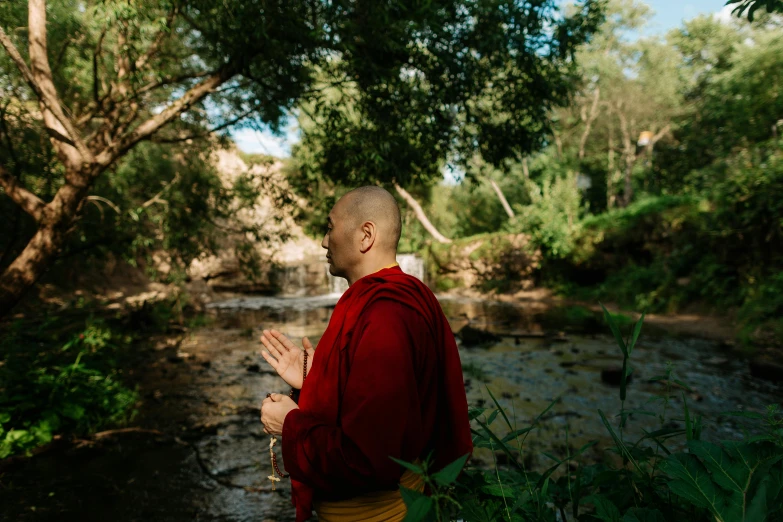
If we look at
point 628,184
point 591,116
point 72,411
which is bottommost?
point 72,411

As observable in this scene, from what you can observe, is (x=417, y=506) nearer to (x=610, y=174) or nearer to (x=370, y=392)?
(x=370, y=392)

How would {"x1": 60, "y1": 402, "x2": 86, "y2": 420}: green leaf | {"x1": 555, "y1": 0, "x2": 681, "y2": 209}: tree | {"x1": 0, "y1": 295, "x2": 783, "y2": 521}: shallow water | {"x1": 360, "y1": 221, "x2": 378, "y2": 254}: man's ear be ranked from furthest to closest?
{"x1": 555, "y1": 0, "x2": 681, "y2": 209}: tree < {"x1": 60, "y1": 402, "x2": 86, "y2": 420}: green leaf < {"x1": 0, "y1": 295, "x2": 783, "y2": 521}: shallow water < {"x1": 360, "y1": 221, "x2": 378, "y2": 254}: man's ear

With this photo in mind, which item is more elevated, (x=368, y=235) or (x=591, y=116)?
(x=591, y=116)

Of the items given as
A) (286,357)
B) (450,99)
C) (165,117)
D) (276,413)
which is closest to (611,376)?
(450,99)

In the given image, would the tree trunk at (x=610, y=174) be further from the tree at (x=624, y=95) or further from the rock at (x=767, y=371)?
the rock at (x=767, y=371)

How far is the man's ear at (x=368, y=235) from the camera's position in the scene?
170 cm

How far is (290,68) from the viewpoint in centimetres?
630

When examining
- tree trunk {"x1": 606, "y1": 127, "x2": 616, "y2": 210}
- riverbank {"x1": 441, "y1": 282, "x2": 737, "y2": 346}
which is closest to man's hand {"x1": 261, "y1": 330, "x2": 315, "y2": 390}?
riverbank {"x1": 441, "y1": 282, "x2": 737, "y2": 346}

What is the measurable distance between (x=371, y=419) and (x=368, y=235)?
0.73 metres

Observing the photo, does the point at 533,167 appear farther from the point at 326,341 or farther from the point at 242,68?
the point at 326,341

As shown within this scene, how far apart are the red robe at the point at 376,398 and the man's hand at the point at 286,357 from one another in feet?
1.29

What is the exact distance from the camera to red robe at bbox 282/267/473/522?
4.20ft

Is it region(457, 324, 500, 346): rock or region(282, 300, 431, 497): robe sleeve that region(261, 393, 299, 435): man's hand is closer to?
region(282, 300, 431, 497): robe sleeve

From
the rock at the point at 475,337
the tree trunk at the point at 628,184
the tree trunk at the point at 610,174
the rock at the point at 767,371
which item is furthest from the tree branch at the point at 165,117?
the tree trunk at the point at 628,184
